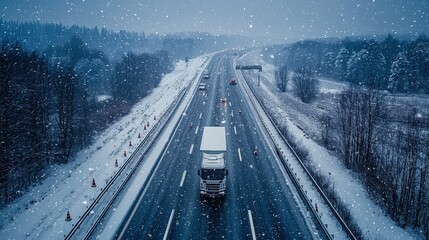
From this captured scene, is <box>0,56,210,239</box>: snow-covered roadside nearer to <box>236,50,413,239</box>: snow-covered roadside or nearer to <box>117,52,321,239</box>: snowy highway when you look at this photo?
<box>117,52,321,239</box>: snowy highway

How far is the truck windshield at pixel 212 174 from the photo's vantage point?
18.0 metres

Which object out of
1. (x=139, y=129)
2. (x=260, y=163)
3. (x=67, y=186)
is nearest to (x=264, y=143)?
(x=260, y=163)

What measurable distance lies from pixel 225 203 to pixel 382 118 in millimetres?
41639

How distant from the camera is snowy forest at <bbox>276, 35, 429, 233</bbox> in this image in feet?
63.4

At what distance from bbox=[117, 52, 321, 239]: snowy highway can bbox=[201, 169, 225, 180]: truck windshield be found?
1737mm

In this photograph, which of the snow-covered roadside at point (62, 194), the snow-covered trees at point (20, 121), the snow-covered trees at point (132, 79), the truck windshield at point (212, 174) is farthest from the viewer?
the snow-covered trees at point (132, 79)

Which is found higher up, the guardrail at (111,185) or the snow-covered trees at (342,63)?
the snow-covered trees at (342,63)

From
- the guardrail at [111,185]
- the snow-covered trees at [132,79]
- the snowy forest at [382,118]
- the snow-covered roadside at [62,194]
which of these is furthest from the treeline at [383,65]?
the snow-covered trees at [132,79]

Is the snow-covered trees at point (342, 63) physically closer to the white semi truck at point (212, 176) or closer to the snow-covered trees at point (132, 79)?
the snow-covered trees at point (132, 79)

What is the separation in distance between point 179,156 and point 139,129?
11.5 meters

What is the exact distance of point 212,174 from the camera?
18.0 metres

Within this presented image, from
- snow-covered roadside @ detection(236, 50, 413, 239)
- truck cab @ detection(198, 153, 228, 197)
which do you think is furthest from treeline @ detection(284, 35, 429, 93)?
truck cab @ detection(198, 153, 228, 197)

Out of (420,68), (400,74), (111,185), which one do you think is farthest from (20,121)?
(420,68)

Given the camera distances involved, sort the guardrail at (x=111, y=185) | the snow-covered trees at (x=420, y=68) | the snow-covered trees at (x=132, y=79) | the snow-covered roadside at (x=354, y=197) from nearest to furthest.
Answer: the guardrail at (x=111, y=185), the snow-covered roadside at (x=354, y=197), the snow-covered trees at (x=132, y=79), the snow-covered trees at (x=420, y=68)
